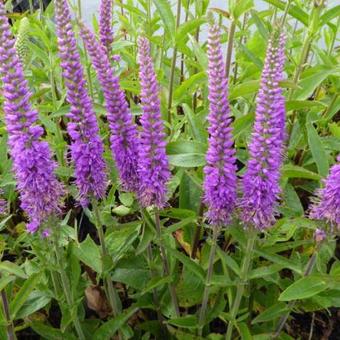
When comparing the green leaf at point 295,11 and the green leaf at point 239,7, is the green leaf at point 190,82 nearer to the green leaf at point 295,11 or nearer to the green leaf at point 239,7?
the green leaf at point 239,7

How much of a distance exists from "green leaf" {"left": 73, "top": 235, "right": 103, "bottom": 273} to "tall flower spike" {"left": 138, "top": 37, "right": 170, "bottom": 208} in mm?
518

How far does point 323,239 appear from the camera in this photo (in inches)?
82.2

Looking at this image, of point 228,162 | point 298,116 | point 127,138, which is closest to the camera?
point 228,162

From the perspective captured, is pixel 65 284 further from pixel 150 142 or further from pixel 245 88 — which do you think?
pixel 245 88

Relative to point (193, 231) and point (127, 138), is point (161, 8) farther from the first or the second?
point (193, 231)

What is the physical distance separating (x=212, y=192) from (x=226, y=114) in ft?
1.18

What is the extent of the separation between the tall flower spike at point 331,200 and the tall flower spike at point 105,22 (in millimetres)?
1367

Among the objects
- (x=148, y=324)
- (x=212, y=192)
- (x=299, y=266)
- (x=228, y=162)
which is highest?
(x=228, y=162)

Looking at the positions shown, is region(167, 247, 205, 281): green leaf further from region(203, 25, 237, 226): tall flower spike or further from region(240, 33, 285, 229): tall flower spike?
region(240, 33, 285, 229): tall flower spike

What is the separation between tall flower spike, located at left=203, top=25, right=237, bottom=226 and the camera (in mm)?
1571

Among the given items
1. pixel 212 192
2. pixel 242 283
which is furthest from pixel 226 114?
pixel 242 283

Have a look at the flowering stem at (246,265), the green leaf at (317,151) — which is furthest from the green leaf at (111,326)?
the green leaf at (317,151)

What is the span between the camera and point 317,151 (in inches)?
88.9

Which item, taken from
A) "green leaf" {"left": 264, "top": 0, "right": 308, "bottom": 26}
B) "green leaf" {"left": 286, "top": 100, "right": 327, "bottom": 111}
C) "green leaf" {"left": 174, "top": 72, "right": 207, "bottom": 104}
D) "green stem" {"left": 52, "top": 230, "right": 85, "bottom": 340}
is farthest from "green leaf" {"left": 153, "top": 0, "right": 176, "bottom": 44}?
"green stem" {"left": 52, "top": 230, "right": 85, "bottom": 340}
